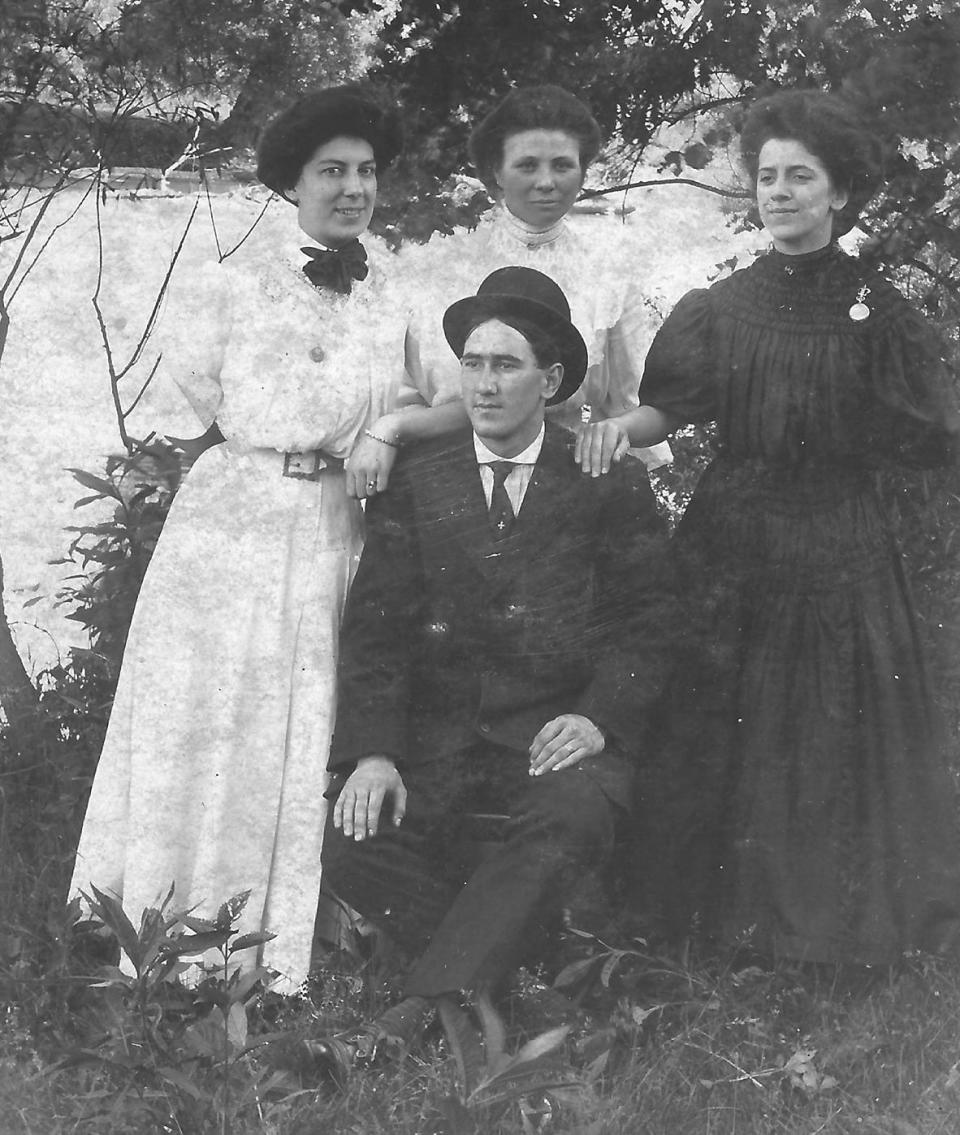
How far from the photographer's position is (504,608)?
4.23 metres

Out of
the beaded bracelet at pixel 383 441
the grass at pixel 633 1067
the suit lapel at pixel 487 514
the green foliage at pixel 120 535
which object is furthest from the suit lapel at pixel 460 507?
the grass at pixel 633 1067

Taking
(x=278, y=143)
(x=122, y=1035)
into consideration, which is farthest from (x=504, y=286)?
(x=122, y=1035)

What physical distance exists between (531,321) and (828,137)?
93 cm

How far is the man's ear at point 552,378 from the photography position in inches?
166

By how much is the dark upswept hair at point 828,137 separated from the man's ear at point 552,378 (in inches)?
29.0

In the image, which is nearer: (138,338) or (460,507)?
(460,507)

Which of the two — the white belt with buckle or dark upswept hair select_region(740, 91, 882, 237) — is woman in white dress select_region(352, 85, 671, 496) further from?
dark upswept hair select_region(740, 91, 882, 237)

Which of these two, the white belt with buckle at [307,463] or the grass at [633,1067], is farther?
the white belt with buckle at [307,463]

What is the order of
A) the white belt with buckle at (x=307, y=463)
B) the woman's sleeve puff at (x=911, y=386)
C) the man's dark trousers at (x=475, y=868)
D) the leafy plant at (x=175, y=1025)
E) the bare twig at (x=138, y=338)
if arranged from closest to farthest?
the leafy plant at (x=175, y=1025) → the man's dark trousers at (x=475, y=868) → the woman's sleeve puff at (x=911, y=386) → the white belt with buckle at (x=307, y=463) → the bare twig at (x=138, y=338)

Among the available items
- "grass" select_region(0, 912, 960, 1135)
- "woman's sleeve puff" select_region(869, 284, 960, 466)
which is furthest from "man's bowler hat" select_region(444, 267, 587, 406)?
"grass" select_region(0, 912, 960, 1135)

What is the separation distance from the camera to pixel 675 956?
14.1 ft

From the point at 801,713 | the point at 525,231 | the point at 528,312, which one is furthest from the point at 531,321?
the point at 801,713

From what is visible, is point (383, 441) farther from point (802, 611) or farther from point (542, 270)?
point (802, 611)

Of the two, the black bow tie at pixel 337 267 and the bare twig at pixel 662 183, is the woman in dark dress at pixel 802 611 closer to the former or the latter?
the bare twig at pixel 662 183
